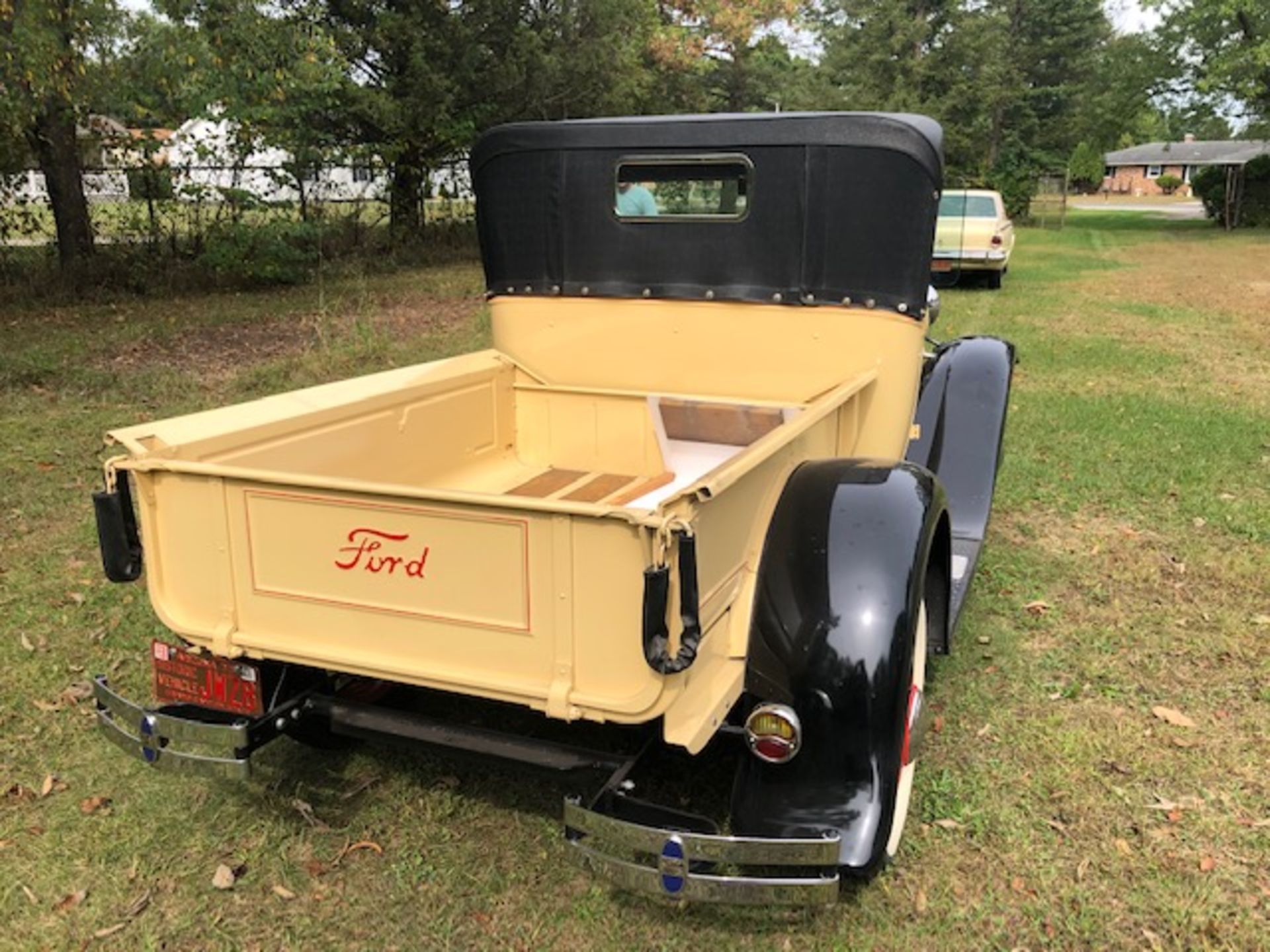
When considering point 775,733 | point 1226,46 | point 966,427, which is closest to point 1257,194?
point 1226,46

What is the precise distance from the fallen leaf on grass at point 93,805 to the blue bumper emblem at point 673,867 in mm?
2071

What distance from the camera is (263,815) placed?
133 inches

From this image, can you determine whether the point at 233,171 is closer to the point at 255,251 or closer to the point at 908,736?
the point at 255,251

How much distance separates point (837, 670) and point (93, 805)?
249 cm

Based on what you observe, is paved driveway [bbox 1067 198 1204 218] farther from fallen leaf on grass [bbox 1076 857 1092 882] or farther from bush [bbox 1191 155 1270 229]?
fallen leaf on grass [bbox 1076 857 1092 882]

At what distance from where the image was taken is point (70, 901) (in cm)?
298

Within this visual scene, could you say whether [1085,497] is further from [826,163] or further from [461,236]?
[461,236]

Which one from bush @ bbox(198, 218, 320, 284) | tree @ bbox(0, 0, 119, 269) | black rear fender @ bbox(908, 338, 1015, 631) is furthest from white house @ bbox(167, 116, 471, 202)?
black rear fender @ bbox(908, 338, 1015, 631)

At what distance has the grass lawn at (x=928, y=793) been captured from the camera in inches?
114

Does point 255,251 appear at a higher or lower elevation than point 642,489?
higher

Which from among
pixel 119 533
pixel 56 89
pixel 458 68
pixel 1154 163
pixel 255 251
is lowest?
pixel 119 533

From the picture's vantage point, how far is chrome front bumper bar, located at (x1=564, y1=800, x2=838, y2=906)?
2.32 meters

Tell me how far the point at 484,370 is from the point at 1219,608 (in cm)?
353

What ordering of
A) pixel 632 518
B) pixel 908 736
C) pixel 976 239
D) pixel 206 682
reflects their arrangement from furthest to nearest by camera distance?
1. pixel 976 239
2. pixel 206 682
3. pixel 908 736
4. pixel 632 518
